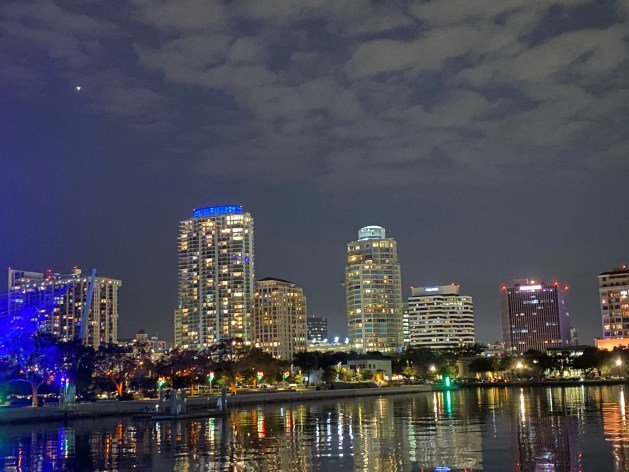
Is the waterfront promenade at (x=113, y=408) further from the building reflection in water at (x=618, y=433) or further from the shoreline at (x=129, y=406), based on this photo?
the building reflection in water at (x=618, y=433)

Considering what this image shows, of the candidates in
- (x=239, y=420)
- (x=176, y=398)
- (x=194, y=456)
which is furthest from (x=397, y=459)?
(x=176, y=398)

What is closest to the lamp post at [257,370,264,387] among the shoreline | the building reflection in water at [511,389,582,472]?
the shoreline

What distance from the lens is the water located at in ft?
114

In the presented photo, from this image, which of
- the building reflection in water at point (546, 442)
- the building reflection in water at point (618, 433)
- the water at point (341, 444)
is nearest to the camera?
the building reflection in water at point (546, 442)

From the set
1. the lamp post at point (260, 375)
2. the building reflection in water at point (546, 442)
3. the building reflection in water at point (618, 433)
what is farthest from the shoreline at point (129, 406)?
the building reflection in water at point (618, 433)

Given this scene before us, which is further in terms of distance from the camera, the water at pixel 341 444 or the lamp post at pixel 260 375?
the lamp post at pixel 260 375

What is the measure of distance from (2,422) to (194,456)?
136 ft

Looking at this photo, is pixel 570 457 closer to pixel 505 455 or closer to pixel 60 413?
pixel 505 455

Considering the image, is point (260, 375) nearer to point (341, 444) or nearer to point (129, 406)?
point (129, 406)

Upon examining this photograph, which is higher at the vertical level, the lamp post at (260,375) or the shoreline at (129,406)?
the lamp post at (260,375)

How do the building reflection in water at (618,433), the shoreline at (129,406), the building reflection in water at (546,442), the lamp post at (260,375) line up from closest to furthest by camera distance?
the building reflection in water at (546,442)
the building reflection in water at (618,433)
the shoreline at (129,406)
the lamp post at (260,375)

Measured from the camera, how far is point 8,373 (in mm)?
93188

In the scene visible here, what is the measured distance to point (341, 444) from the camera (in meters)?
44.2

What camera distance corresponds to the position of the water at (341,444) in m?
34.7
